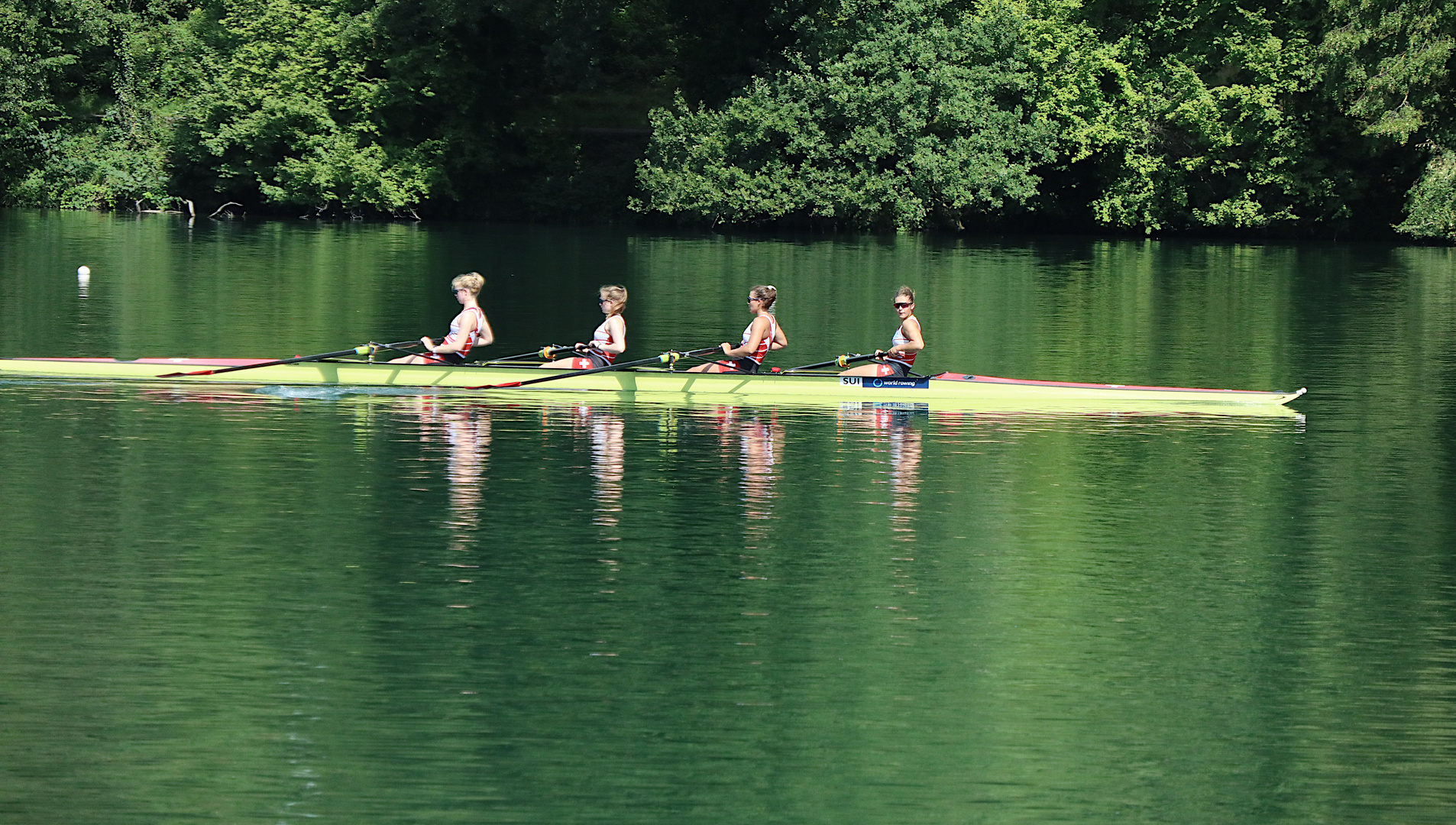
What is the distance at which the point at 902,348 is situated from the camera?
18.5 m

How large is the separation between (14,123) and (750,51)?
74.6 feet

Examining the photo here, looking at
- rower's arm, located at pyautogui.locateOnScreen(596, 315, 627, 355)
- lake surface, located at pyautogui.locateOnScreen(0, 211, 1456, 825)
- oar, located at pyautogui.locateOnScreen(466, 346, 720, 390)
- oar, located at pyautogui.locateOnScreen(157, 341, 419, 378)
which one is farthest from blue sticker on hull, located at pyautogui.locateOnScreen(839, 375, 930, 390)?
oar, located at pyautogui.locateOnScreen(157, 341, 419, 378)

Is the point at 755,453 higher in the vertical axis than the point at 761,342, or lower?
lower

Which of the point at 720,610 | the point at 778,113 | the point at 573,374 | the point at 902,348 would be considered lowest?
the point at 720,610

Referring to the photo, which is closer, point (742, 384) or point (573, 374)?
point (742, 384)

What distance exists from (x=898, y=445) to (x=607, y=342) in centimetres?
407

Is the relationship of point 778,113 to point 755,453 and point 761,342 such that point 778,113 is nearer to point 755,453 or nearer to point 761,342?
point 761,342

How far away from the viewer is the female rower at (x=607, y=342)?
18.6 meters

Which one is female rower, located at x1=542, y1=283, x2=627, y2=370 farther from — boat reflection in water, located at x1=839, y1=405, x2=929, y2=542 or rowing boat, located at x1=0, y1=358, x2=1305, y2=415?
boat reflection in water, located at x1=839, y1=405, x2=929, y2=542

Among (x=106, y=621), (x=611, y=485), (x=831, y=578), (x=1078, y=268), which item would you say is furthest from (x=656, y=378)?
(x=1078, y=268)

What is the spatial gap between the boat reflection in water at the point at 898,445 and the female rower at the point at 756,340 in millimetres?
1088

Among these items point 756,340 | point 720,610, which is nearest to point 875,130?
point 756,340

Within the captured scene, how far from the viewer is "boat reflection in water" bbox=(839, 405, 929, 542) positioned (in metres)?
13.2

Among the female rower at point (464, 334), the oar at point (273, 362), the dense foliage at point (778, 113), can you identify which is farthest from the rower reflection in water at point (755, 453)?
the dense foliage at point (778, 113)
